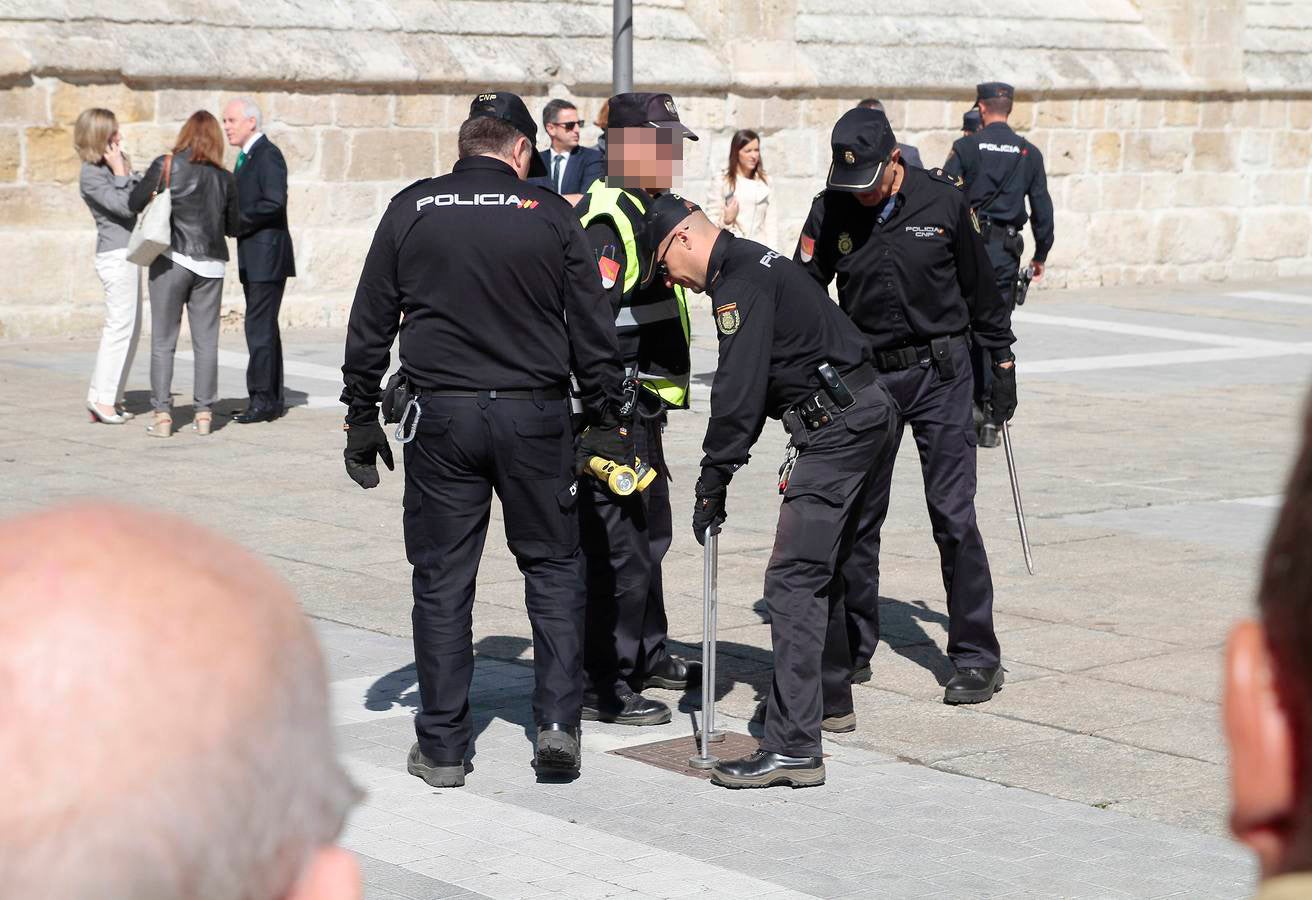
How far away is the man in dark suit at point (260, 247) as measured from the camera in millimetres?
11805

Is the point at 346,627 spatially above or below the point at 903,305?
below

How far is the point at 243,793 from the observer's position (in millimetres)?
1082

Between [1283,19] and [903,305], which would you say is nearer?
[903,305]

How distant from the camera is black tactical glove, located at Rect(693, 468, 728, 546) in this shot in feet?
18.4

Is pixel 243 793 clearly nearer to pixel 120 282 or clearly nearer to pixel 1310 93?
pixel 120 282

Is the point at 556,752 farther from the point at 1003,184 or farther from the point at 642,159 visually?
the point at 1003,184

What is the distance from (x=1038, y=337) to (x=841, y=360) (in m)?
11.8

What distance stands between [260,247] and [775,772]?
7329 millimetres

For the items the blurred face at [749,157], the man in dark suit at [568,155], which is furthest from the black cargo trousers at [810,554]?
the blurred face at [749,157]

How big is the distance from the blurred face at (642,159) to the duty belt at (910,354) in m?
0.90

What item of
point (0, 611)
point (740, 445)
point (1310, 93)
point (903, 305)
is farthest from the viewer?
point (1310, 93)

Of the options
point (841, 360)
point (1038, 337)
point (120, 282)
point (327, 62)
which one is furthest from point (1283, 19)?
point (841, 360)

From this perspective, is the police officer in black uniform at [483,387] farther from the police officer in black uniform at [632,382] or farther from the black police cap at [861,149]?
the black police cap at [861,149]

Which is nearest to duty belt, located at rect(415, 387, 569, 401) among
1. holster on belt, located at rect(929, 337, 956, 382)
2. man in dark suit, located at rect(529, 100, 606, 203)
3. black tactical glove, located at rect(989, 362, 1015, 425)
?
holster on belt, located at rect(929, 337, 956, 382)
